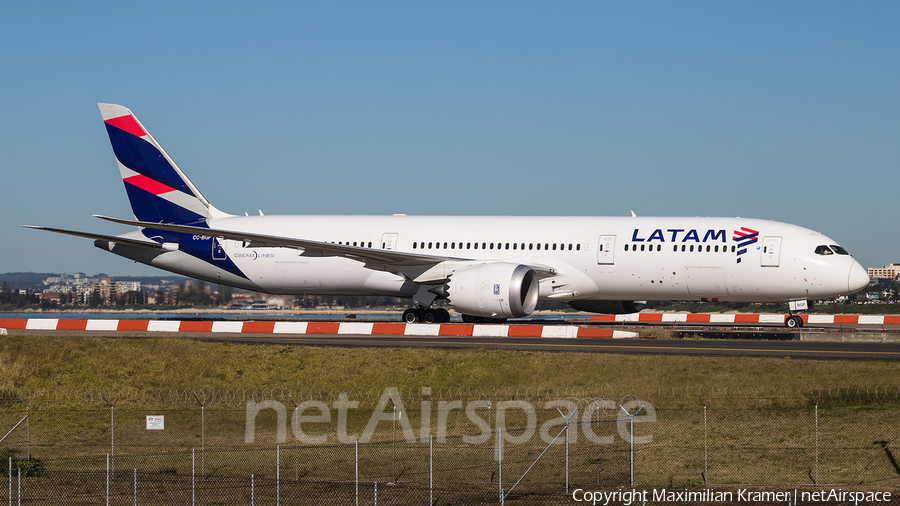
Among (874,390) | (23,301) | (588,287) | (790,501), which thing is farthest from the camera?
(23,301)

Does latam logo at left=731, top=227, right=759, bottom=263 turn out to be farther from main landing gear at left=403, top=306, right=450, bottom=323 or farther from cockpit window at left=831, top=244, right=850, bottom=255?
main landing gear at left=403, top=306, right=450, bottom=323

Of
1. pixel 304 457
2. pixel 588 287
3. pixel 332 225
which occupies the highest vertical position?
pixel 332 225

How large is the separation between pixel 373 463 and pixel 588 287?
57.7ft

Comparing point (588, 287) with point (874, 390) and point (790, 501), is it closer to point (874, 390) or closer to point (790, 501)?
point (874, 390)

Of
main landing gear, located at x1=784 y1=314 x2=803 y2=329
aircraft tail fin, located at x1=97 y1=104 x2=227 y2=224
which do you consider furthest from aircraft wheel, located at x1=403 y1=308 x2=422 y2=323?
main landing gear, located at x1=784 y1=314 x2=803 y2=329

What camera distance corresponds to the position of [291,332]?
33000 mm

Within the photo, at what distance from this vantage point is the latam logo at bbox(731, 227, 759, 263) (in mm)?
32125

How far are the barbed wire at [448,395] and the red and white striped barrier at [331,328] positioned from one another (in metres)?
8.20

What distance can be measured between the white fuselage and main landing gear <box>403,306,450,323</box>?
3.10 feet

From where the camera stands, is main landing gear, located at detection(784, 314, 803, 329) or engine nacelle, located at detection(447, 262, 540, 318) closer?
engine nacelle, located at detection(447, 262, 540, 318)

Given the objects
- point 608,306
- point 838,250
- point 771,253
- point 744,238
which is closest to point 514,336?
point 608,306

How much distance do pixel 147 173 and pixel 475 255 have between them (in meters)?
14.6

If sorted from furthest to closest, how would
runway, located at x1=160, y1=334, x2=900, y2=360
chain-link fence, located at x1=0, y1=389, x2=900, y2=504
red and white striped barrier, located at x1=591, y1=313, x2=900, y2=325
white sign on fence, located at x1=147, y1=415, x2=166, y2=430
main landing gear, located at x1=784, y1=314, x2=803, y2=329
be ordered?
red and white striped barrier, located at x1=591, y1=313, x2=900, y2=325 → main landing gear, located at x1=784, y1=314, x2=803, y2=329 → runway, located at x1=160, y1=334, x2=900, y2=360 → white sign on fence, located at x1=147, y1=415, x2=166, y2=430 → chain-link fence, located at x1=0, y1=389, x2=900, y2=504

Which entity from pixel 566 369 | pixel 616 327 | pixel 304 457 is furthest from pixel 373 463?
pixel 616 327
